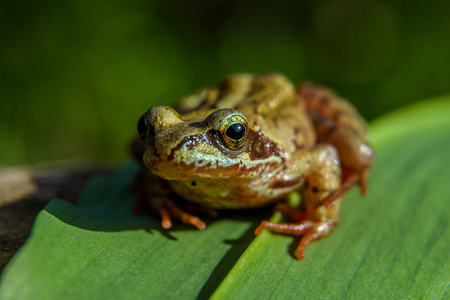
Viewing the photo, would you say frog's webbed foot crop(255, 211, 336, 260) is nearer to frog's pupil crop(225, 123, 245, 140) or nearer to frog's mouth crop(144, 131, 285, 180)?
frog's mouth crop(144, 131, 285, 180)

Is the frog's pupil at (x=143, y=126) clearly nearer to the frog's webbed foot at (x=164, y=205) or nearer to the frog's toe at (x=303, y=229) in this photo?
the frog's webbed foot at (x=164, y=205)

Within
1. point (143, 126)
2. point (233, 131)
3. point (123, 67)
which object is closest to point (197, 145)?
point (233, 131)

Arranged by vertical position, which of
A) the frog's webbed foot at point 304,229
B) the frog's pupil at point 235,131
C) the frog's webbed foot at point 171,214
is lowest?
the frog's webbed foot at point 171,214

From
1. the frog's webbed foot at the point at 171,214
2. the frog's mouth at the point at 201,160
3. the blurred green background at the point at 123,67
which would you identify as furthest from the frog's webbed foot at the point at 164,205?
the blurred green background at the point at 123,67

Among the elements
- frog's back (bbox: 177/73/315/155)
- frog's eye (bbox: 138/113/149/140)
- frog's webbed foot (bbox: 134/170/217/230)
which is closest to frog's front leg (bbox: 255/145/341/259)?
frog's back (bbox: 177/73/315/155)

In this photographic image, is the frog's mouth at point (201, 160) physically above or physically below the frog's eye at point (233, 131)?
below

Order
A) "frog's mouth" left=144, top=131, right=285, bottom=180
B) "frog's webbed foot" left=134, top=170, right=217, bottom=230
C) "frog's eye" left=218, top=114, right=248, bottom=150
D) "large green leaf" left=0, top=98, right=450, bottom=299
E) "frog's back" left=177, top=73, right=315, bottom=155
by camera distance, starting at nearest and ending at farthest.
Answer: "large green leaf" left=0, top=98, right=450, bottom=299
"frog's mouth" left=144, top=131, right=285, bottom=180
"frog's eye" left=218, top=114, right=248, bottom=150
"frog's webbed foot" left=134, top=170, right=217, bottom=230
"frog's back" left=177, top=73, right=315, bottom=155
